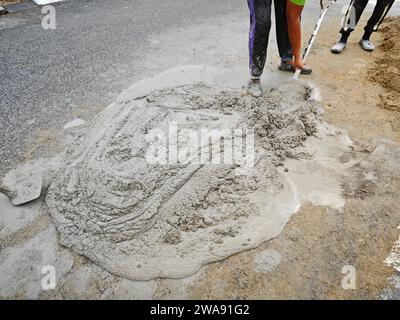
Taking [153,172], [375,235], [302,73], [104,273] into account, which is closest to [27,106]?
[153,172]

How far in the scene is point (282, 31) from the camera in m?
3.11

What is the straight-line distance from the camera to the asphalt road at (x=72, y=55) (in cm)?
281

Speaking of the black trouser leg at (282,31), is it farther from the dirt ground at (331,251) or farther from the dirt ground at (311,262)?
the dirt ground at (311,262)

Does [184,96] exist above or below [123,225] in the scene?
above

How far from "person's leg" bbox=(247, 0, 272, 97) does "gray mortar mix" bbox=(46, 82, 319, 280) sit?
80cm

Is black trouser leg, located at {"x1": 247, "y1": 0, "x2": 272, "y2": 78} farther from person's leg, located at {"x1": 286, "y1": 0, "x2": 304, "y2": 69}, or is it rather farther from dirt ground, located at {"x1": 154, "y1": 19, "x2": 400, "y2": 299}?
dirt ground, located at {"x1": 154, "y1": 19, "x2": 400, "y2": 299}

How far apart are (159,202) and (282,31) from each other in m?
2.32

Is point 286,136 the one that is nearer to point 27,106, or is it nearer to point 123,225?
point 123,225

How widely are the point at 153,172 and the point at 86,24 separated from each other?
3674 mm

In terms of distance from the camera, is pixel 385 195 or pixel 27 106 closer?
pixel 385 195

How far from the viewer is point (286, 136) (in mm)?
2305
